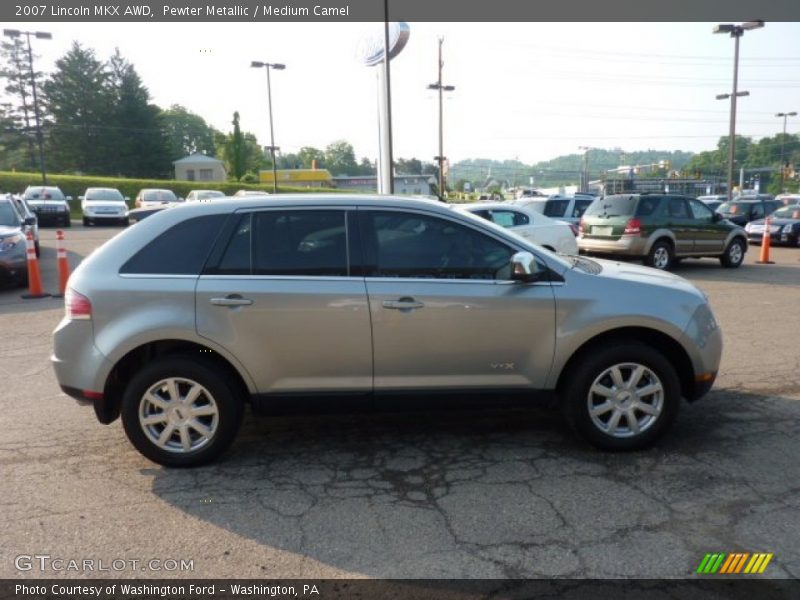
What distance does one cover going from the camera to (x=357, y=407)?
13.7 feet

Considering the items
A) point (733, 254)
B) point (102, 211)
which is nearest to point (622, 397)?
point (733, 254)

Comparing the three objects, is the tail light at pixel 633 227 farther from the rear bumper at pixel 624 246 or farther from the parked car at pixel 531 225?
the parked car at pixel 531 225

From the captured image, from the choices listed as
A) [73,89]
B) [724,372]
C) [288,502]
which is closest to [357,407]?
[288,502]

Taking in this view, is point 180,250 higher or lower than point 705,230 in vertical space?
higher

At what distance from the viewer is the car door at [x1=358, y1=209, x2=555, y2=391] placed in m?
4.09

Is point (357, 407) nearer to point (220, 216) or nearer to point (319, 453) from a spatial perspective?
point (319, 453)

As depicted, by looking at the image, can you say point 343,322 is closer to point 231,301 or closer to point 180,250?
point 231,301

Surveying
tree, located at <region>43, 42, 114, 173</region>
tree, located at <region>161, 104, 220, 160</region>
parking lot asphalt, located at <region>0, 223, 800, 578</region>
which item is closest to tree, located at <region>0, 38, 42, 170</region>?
tree, located at <region>43, 42, 114, 173</region>

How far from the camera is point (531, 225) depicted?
37.6 feet

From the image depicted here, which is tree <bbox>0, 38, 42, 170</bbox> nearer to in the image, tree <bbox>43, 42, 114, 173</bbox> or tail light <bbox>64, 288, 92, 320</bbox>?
tree <bbox>43, 42, 114, 173</bbox>

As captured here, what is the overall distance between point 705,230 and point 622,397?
11537 millimetres

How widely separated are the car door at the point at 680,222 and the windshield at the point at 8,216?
13466 millimetres

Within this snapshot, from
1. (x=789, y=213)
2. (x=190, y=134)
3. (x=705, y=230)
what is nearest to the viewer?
(x=705, y=230)

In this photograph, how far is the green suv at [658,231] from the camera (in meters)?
13.4
